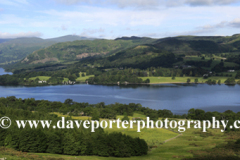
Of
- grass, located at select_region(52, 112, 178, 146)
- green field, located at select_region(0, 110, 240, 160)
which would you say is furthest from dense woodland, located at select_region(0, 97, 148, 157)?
grass, located at select_region(52, 112, 178, 146)

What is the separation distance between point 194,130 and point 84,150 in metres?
37.3

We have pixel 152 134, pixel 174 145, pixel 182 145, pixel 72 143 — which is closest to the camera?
pixel 72 143

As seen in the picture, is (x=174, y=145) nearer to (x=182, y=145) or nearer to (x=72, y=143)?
(x=182, y=145)

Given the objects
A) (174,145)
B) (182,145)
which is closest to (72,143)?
(174,145)

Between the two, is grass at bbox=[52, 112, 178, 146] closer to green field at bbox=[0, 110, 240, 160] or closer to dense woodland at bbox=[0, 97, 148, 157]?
green field at bbox=[0, 110, 240, 160]

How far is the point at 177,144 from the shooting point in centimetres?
5875

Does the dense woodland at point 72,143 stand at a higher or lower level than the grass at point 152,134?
higher

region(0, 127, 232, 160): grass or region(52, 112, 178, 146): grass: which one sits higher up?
region(0, 127, 232, 160): grass

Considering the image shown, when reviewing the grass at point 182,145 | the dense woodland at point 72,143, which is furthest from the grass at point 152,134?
the dense woodland at point 72,143

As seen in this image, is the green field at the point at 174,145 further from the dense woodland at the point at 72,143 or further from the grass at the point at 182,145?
the dense woodland at the point at 72,143

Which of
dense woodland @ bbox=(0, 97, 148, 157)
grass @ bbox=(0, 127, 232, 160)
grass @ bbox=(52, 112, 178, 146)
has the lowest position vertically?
grass @ bbox=(52, 112, 178, 146)

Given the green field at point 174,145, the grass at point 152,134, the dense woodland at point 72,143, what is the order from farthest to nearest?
the grass at point 152,134 → the dense woodland at point 72,143 → the green field at point 174,145

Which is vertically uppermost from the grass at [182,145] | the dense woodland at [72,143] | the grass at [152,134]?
the dense woodland at [72,143]

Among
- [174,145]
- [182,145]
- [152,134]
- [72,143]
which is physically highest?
[72,143]
